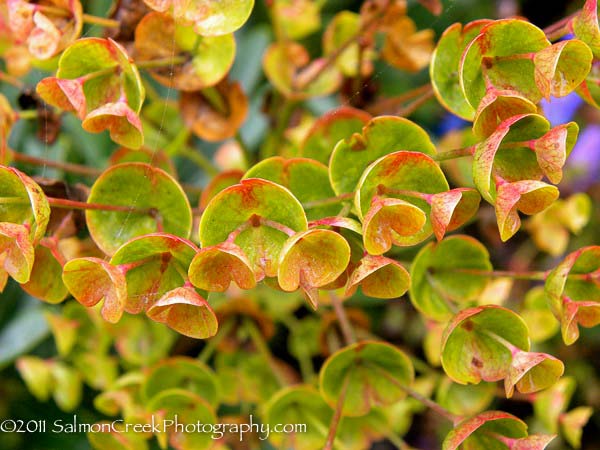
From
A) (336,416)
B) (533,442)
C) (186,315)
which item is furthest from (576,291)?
(186,315)

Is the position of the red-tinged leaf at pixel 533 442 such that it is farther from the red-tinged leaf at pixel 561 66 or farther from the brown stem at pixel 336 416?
the red-tinged leaf at pixel 561 66

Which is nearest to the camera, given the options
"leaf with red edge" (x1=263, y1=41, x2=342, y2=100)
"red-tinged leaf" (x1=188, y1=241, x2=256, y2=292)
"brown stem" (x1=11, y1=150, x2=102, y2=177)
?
"red-tinged leaf" (x1=188, y1=241, x2=256, y2=292)

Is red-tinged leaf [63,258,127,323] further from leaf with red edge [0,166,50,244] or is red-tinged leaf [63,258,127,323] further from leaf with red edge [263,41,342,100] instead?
leaf with red edge [263,41,342,100]

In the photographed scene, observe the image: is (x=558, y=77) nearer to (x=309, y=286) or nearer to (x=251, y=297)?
(x=309, y=286)

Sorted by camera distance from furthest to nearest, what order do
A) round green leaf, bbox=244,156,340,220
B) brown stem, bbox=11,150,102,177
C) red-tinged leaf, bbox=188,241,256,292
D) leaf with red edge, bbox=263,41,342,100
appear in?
leaf with red edge, bbox=263,41,342,100, brown stem, bbox=11,150,102,177, round green leaf, bbox=244,156,340,220, red-tinged leaf, bbox=188,241,256,292

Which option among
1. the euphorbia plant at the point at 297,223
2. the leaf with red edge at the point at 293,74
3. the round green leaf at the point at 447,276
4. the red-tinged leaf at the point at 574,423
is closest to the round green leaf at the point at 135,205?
the euphorbia plant at the point at 297,223

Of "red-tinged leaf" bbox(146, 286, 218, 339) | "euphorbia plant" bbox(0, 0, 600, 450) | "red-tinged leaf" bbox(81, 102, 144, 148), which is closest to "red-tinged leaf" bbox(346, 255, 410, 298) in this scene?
"euphorbia plant" bbox(0, 0, 600, 450)

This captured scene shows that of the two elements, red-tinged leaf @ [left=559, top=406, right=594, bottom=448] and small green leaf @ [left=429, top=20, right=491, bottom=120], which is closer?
small green leaf @ [left=429, top=20, right=491, bottom=120]
